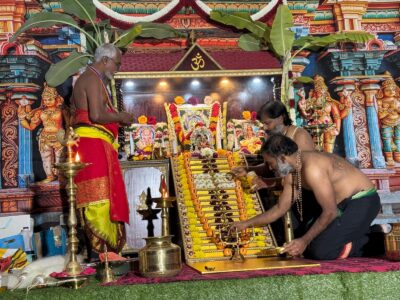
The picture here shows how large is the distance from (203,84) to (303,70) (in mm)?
1566

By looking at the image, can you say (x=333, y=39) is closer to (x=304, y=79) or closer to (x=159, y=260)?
(x=304, y=79)

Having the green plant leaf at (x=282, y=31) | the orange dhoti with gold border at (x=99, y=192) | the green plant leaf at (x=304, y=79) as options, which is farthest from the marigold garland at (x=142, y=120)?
the orange dhoti with gold border at (x=99, y=192)

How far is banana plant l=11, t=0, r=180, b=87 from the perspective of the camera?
5590mm

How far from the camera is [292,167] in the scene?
3.50 m

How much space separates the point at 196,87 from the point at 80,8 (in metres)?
1.93

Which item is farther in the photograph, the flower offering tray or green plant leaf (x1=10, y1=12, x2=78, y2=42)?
green plant leaf (x1=10, y1=12, x2=78, y2=42)

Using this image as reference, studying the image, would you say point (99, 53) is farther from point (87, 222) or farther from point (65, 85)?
point (65, 85)

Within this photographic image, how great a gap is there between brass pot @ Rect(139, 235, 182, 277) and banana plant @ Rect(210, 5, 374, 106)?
3.50 metres

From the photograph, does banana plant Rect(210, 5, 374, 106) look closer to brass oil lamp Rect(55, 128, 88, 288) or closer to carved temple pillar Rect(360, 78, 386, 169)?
carved temple pillar Rect(360, 78, 386, 169)

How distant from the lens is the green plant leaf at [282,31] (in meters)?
5.91

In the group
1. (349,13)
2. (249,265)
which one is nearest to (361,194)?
(249,265)

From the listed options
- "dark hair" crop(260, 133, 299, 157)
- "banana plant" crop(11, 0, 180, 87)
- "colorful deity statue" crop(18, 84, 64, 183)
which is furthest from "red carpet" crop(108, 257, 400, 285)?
"colorful deity statue" crop(18, 84, 64, 183)

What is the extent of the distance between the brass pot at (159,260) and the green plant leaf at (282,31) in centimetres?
381

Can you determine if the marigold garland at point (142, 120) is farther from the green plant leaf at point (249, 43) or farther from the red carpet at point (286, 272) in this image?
the red carpet at point (286, 272)
